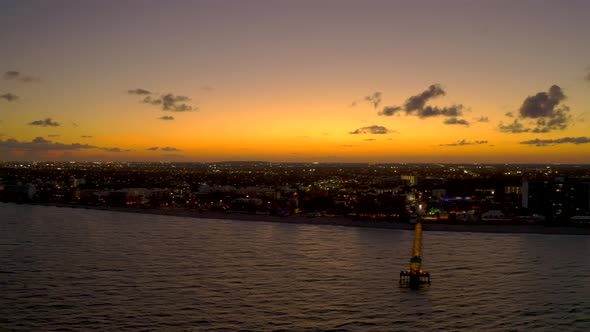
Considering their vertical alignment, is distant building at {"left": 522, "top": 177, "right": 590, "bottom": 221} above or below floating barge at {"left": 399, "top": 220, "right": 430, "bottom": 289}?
above

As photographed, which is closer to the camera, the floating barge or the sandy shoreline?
the floating barge

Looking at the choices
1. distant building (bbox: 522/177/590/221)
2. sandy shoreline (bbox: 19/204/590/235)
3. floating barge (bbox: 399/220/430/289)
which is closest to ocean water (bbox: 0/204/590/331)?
floating barge (bbox: 399/220/430/289)

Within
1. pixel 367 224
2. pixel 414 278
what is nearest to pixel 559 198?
pixel 367 224

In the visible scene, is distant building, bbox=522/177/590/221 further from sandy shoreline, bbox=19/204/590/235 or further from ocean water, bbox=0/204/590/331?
ocean water, bbox=0/204/590/331

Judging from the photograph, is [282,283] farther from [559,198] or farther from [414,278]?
[559,198]

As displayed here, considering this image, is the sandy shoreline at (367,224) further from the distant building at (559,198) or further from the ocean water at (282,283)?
the distant building at (559,198)

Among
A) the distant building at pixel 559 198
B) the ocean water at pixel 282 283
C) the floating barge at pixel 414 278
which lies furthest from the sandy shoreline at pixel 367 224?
the floating barge at pixel 414 278

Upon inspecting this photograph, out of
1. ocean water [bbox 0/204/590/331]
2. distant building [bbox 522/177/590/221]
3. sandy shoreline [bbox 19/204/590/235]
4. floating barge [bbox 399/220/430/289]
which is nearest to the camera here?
ocean water [bbox 0/204/590/331]

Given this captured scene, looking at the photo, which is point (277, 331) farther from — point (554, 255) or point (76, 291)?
point (554, 255)
